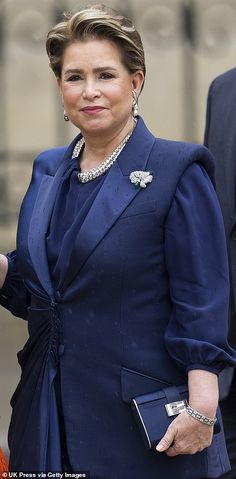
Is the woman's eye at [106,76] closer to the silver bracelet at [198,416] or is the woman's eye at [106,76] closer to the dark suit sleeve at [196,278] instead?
the dark suit sleeve at [196,278]

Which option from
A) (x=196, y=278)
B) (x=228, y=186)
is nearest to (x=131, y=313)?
(x=196, y=278)

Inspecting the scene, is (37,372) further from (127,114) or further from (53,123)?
(53,123)

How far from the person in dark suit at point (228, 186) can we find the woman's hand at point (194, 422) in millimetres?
765

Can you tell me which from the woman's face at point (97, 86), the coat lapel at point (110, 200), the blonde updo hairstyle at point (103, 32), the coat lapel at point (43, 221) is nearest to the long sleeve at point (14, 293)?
the coat lapel at point (43, 221)

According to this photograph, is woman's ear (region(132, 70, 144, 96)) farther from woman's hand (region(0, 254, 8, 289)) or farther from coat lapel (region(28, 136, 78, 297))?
woman's hand (region(0, 254, 8, 289))

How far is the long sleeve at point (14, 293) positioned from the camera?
12.4 feet

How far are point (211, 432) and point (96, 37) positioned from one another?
41.6 inches

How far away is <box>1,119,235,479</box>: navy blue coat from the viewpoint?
11.0 ft

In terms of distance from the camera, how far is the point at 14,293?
12.4 ft

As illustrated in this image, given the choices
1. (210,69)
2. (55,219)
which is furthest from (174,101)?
(55,219)

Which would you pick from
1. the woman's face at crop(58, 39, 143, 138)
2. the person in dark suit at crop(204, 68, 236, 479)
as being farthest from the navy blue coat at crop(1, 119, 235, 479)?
the person in dark suit at crop(204, 68, 236, 479)

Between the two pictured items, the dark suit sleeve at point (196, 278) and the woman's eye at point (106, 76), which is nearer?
the dark suit sleeve at point (196, 278)

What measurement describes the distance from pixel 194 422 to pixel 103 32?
1027 millimetres

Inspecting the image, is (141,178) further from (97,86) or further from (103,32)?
(103,32)
